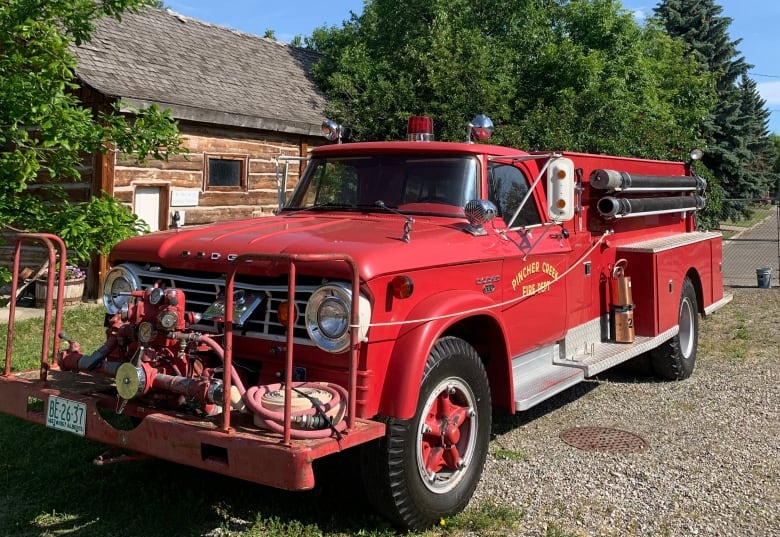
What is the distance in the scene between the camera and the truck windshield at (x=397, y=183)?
5055mm

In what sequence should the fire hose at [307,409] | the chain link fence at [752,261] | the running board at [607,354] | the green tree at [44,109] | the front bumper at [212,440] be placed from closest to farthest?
the front bumper at [212,440]
the fire hose at [307,409]
the running board at [607,354]
the green tree at [44,109]
the chain link fence at [752,261]

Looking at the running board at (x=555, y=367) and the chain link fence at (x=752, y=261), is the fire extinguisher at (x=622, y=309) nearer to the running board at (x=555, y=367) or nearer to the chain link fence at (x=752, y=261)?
the running board at (x=555, y=367)

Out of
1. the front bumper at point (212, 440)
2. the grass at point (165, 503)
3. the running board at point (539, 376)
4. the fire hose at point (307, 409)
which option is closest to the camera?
the front bumper at point (212, 440)

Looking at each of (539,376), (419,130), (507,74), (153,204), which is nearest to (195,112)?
(153,204)

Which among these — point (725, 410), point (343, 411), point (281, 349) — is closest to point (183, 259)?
point (281, 349)

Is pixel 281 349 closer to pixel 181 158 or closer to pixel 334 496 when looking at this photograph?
pixel 334 496

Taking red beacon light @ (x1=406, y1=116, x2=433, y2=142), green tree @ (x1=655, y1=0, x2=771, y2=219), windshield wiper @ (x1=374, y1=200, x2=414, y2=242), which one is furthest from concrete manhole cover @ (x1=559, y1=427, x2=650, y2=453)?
green tree @ (x1=655, y1=0, x2=771, y2=219)

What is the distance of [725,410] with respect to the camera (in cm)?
650

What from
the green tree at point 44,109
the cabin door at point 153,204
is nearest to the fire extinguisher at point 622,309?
the green tree at point 44,109

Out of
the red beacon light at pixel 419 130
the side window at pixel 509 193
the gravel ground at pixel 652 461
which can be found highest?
the red beacon light at pixel 419 130

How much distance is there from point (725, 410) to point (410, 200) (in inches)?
139

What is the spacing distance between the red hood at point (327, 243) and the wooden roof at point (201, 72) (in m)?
7.73

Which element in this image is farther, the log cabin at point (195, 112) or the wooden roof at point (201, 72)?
the wooden roof at point (201, 72)

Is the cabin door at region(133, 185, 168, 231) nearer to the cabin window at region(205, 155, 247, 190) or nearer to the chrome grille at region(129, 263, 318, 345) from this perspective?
the cabin window at region(205, 155, 247, 190)
